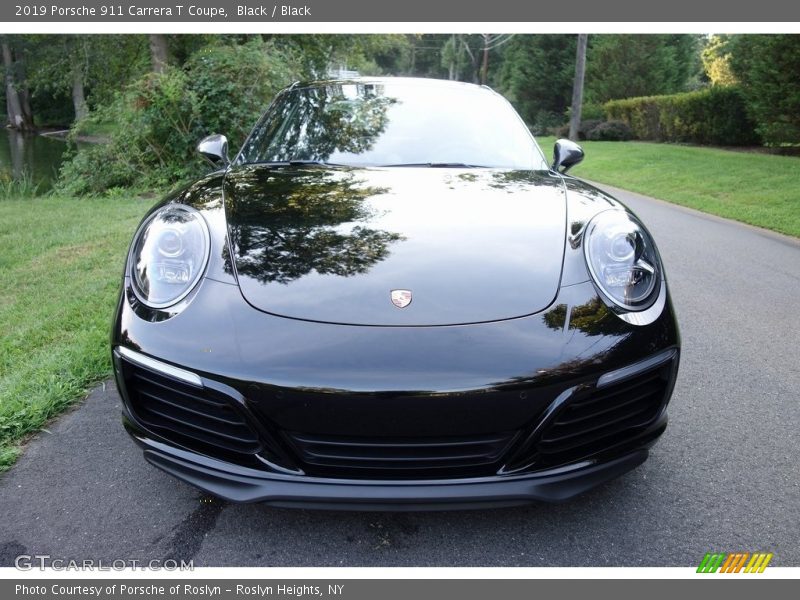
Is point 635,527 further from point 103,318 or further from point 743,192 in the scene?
point 743,192

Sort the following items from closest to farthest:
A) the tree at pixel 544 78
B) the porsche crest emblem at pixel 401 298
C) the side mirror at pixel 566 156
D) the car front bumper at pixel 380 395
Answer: the car front bumper at pixel 380 395 → the porsche crest emblem at pixel 401 298 → the side mirror at pixel 566 156 → the tree at pixel 544 78

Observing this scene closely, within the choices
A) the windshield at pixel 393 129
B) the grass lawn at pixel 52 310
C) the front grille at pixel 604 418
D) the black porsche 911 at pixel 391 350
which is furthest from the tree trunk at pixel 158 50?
the front grille at pixel 604 418

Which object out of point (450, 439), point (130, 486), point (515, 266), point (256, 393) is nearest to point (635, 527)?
point (450, 439)

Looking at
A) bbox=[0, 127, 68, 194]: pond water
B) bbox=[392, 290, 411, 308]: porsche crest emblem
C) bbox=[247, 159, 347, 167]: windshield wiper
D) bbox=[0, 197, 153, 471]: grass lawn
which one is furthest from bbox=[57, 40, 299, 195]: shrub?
bbox=[392, 290, 411, 308]: porsche crest emblem

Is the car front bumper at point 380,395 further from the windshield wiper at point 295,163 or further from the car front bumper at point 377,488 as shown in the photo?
the windshield wiper at point 295,163

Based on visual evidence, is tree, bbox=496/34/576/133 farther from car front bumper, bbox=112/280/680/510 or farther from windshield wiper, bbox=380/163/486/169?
car front bumper, bbox=112/280/680/510

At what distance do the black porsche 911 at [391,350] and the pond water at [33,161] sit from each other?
11.3 meters

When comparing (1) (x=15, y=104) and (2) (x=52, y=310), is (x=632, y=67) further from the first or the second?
(1) (x=15, y=104)

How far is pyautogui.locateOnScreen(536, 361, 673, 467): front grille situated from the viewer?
1688 millimetres

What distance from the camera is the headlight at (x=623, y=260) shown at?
1.91 m

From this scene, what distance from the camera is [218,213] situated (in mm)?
2170

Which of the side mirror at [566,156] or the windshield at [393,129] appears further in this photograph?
the side mirror at [566,156]

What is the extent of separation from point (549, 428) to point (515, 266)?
52 centimetres

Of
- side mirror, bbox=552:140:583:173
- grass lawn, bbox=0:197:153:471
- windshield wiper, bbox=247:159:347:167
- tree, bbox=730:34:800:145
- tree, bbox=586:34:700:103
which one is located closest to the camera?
grass lawn, bbox=0:197:153:471
